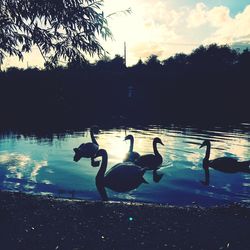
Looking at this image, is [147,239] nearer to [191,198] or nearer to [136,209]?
[136,209]

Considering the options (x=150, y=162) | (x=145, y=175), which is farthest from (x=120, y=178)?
(x=150, y=162)

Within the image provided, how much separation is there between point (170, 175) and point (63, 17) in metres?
7.91

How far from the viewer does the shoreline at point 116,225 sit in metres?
6.84

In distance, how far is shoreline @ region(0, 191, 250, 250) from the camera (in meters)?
6.84

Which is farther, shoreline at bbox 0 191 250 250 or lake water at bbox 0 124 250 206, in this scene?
lake water at bbox 0 124 250 206

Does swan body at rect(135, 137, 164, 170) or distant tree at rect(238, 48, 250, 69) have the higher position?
distant tree at rect(238, 48, 250, 69)

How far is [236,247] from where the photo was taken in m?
6.74

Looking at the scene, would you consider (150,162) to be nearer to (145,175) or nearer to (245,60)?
(145,175)

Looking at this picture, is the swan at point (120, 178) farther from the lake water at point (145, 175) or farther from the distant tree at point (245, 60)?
the distant tree at point (245, 60)

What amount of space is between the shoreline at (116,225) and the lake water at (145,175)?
6.72 feet

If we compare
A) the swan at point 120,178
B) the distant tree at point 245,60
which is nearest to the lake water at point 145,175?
the swan at point 120,178

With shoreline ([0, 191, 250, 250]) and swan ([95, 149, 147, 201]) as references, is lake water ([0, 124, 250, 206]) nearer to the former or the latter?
swan ([95, 149, 147, 201])

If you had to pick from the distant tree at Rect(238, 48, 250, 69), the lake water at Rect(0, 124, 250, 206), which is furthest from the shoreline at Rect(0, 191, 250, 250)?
the distant tree at Rect(238, 48, 250, 69)

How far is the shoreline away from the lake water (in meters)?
2.05
